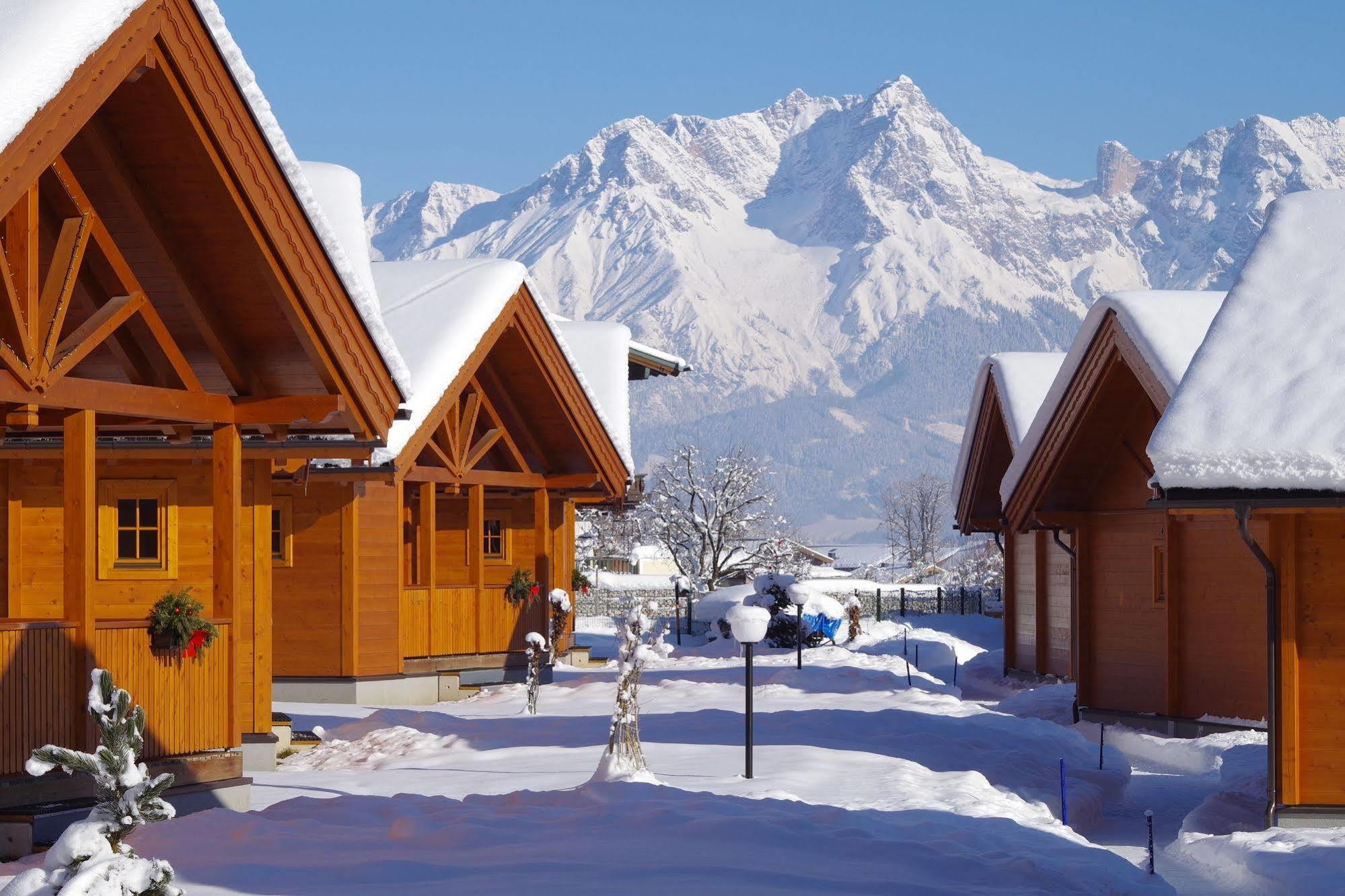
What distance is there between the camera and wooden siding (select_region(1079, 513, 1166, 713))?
74.9ft

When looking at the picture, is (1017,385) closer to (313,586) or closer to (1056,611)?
(1056,611)

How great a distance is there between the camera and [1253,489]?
13953mm

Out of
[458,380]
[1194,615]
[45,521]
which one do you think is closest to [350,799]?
[45,521]

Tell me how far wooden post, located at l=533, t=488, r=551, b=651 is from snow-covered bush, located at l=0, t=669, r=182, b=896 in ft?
61.7

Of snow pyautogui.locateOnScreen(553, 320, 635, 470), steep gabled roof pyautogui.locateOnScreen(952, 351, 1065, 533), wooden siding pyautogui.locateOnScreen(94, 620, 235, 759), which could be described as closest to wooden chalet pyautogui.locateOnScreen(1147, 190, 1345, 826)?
wooden siding pyautogui.locateOnScreen(94, 620, 235, 759)

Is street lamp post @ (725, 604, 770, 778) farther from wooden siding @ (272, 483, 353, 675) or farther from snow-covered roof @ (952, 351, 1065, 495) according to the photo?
snow-covered roof @ (952, 351, 1065, 495)

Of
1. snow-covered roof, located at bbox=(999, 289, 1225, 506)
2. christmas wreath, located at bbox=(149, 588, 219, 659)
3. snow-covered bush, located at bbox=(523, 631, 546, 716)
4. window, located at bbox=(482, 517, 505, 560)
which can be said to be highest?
snow-covered roof, located at bbox=(999, 289, 1225, 506)

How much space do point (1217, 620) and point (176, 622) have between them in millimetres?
13691

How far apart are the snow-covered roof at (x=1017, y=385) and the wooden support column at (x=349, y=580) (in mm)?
12449

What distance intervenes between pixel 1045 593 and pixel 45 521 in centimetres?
1921

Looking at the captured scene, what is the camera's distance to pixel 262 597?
A: 15531 millimetres

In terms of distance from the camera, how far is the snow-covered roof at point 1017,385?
30.2 m

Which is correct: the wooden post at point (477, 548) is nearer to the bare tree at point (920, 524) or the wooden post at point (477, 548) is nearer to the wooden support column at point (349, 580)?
the wooden support column at point (349, 580)

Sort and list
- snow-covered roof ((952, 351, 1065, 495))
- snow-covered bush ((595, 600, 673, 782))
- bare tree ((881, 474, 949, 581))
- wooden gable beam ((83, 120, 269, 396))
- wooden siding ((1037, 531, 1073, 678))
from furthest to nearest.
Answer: bare tree ((881, 474, 949, 581)) < snow-covered roof ((952, 351, 1065, 495)) < wooden siding ((1037, 531, 1073, 678)) < snow-covered bush ((595, 600, 673, 782)) < wooden gable beam ((83, 120, 269, 396))
